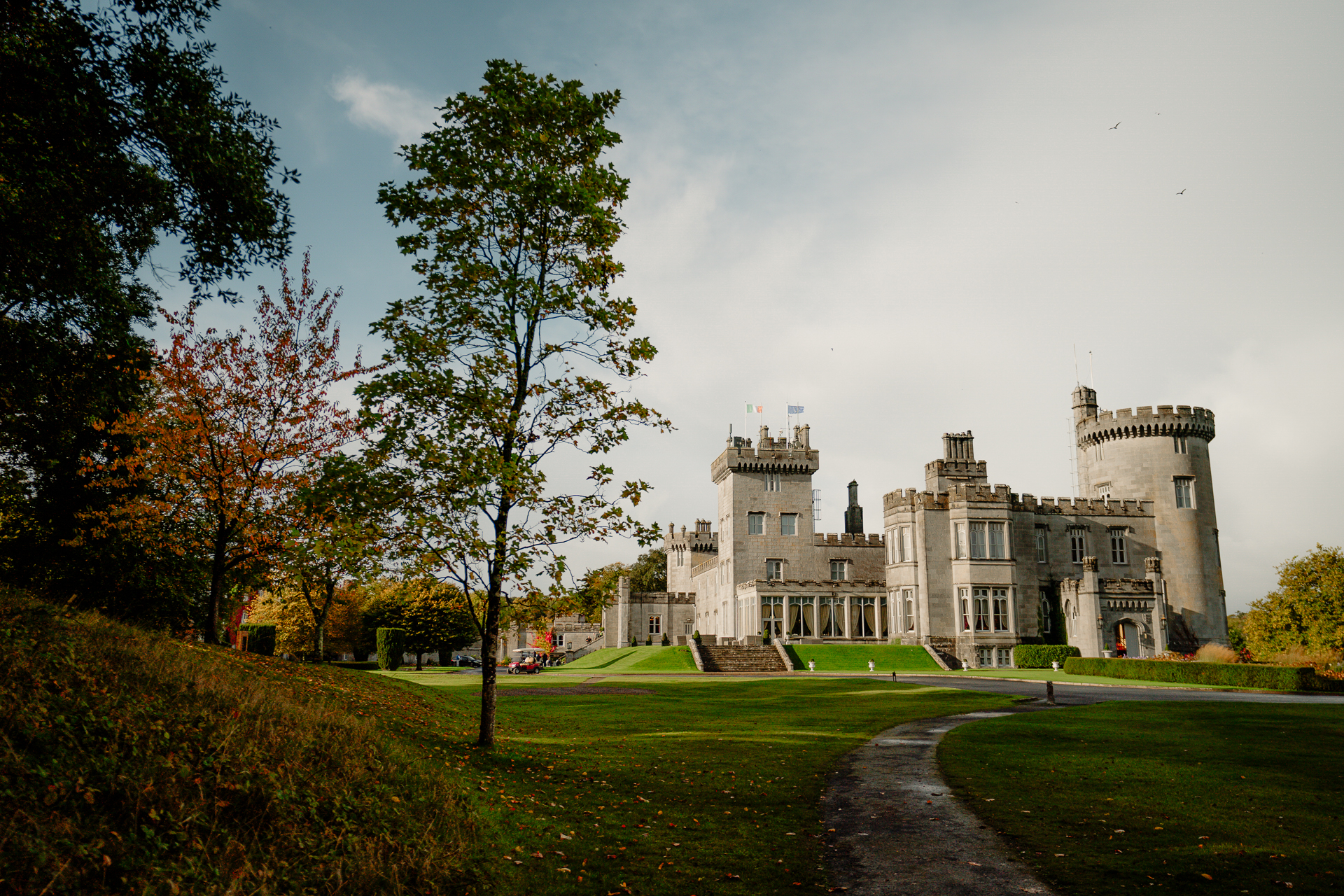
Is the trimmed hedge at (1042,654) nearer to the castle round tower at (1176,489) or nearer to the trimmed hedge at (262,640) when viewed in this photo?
the castle round tower at (1176,489)

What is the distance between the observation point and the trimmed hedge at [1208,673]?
36.3 m

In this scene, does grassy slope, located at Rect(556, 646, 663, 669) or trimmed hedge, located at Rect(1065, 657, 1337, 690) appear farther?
grassy slope, located at Rect(556, 646, 663, 669)

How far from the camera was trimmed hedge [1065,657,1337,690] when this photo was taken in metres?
36.3

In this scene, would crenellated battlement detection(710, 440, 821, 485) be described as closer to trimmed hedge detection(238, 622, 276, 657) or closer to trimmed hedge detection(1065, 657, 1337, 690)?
trimmed hedge detection(1065, 657, 1337, 690)

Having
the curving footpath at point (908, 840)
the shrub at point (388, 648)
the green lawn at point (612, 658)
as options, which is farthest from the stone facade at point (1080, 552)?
the curving footpath at point (908, 840)

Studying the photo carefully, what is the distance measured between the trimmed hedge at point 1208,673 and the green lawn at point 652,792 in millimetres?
22170

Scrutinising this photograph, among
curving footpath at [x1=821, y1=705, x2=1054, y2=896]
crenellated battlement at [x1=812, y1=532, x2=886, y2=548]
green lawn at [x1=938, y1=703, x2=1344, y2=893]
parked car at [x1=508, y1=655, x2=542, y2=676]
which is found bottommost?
parked car at [x1=508, y1=655, x2=542, y2=676]

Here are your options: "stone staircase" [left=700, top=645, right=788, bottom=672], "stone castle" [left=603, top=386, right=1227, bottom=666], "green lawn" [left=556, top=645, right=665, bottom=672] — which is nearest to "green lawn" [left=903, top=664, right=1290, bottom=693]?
"stone castle" [left=603, top=386, right=1227, bottom=666]

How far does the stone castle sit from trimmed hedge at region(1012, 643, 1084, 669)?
2.70 meters

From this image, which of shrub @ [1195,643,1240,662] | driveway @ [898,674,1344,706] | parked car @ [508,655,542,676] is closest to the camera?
driveway @ [898,674,1344,706]

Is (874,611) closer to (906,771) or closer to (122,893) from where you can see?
(906,771)

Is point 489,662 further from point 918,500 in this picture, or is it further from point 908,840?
point 918,500

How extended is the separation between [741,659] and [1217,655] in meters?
27.3

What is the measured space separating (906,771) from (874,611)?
49.8m
